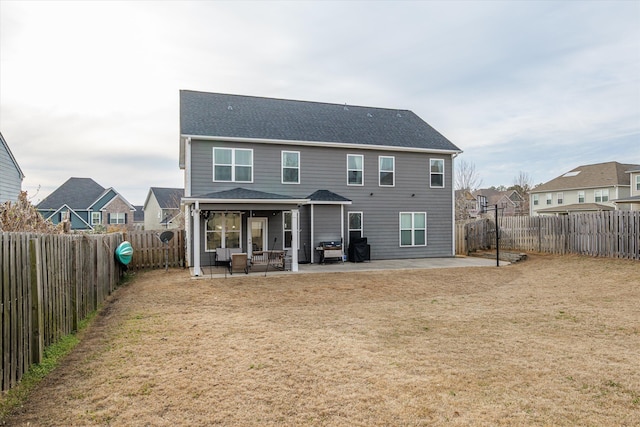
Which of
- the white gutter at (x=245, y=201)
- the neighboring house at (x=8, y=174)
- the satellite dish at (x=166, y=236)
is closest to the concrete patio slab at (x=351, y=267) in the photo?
the satellite dish at (x=166, y=236)

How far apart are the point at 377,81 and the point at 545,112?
13.0 m

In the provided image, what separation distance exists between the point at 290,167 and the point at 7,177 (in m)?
14.2

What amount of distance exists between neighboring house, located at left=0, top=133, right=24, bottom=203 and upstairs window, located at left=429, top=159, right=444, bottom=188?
19.4 metres

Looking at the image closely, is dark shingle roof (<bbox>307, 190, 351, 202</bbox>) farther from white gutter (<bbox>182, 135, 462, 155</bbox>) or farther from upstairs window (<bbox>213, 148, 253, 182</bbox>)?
upstairs window (<bbox>213, 148, 253, 182</bbox>)

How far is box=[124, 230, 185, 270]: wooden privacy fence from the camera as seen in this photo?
14.8 meters

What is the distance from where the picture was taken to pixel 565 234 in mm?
17359

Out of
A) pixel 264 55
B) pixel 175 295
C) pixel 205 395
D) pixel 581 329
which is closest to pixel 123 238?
pixel 175 295

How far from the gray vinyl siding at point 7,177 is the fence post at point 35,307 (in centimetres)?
1586

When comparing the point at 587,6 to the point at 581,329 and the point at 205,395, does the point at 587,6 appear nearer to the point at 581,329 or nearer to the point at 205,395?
the point at 581,329

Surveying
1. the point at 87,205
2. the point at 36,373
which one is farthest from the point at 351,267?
the point at 87,205

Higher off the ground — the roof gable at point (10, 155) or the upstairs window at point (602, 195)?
the roof gable at point (10, 155)

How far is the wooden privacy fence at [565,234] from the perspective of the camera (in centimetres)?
1467

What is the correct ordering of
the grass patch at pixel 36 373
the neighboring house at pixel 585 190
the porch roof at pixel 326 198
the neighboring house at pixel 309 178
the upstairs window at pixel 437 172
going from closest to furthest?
the grass patch at pixel 36 373 < the neighboring house at pixel 309 178 < the porch roof at pixel 326 198 < the upstairs window at pixel 437 172 < the neighboring house at pixel 585 190

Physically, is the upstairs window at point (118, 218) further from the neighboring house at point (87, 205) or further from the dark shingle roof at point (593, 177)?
the dark shingle roof at point (593, 177)
